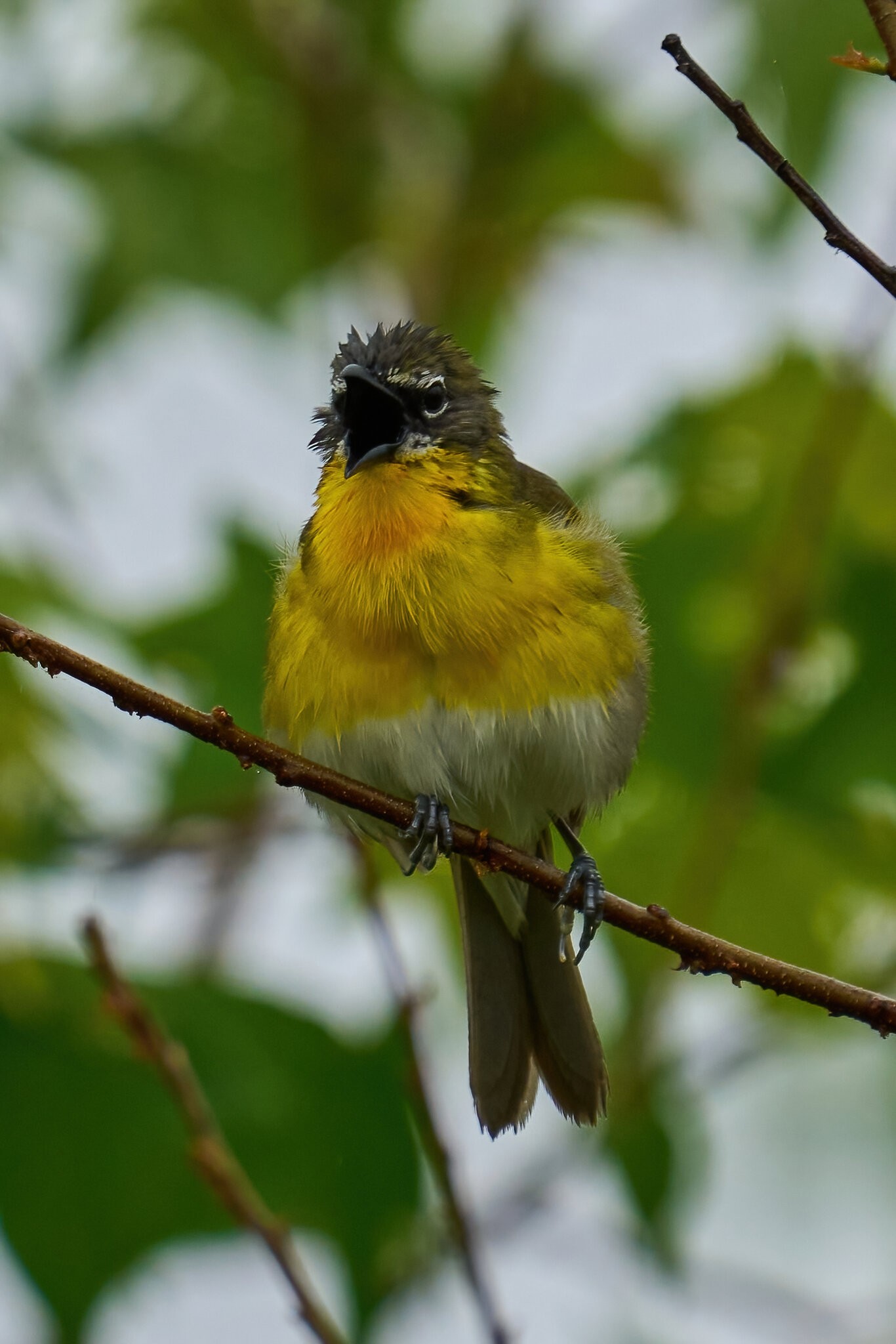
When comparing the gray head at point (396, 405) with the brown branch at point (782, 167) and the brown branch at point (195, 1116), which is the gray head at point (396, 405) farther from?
the brown branch at point (782, 167)

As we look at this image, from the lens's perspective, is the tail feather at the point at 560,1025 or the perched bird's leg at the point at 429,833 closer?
the perched bird's leg at the point at 429,833

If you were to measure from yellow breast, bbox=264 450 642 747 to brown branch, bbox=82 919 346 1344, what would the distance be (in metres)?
1.02

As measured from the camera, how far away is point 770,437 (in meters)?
5.10

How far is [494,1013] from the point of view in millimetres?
4602

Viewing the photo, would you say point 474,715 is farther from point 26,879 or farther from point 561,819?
point 26,879

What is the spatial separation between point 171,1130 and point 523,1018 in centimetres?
99

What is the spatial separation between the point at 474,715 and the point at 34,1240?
1695mm

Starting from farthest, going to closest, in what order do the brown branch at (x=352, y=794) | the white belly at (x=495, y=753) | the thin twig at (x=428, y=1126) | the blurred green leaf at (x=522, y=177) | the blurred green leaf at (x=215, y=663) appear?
the blurred green leaf at (x=522, y=177) < the blurred green leaf at (x=215, y=663) < the white belly at (x=495, y=753) < the thin twig at (x=428, y=1126) < the brown branch at (x=352, y=794)

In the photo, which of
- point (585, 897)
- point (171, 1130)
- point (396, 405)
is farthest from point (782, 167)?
point (171, 1130)

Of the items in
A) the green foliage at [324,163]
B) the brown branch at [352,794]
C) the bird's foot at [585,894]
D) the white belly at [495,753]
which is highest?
the green foliage at [324,163]

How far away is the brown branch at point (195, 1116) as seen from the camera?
3295 millimetres

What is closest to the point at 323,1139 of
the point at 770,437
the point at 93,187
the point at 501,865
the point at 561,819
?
the point at 561,819

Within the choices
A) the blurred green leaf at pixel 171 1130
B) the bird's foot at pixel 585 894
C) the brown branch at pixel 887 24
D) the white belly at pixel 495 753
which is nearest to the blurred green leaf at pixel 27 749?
the blurred green leaf at pixel 171 1130

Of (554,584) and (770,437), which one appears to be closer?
(554,584)
